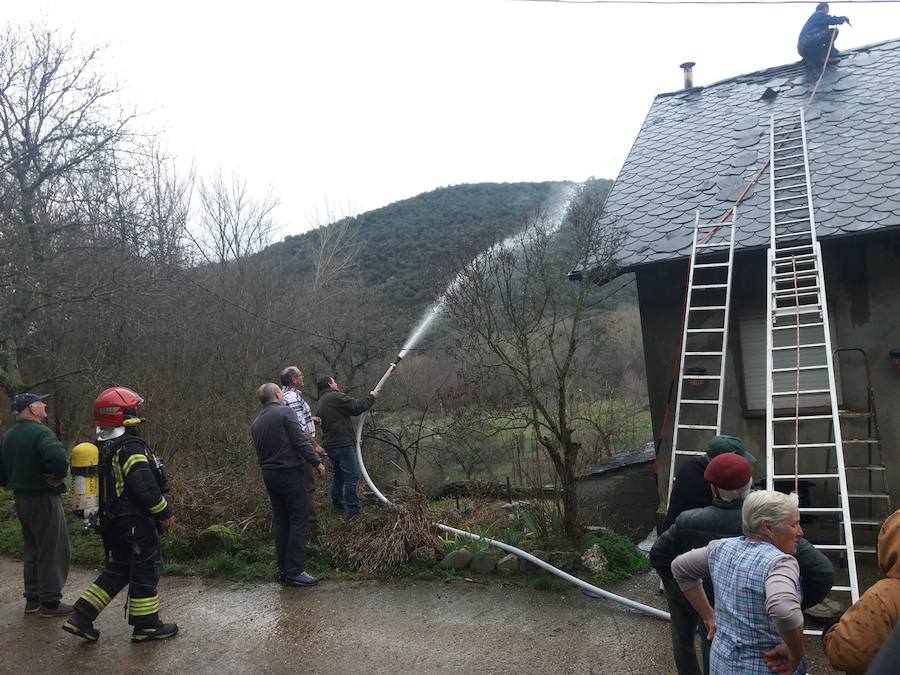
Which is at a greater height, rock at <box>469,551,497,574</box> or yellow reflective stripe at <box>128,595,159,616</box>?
yellow reflective stripe at <box>128,595,159,616</box>

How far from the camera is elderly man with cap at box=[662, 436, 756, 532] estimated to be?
3.99 metres

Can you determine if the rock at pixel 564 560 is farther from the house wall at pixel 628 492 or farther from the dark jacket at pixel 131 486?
the house wall at pixel 628 492

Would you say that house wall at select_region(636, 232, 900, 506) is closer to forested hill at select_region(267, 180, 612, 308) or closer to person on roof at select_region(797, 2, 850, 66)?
forested hill at select_region(267, 180, 612, 308)

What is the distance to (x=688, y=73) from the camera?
42.4ft

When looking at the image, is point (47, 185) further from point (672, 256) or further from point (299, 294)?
point (672, 256)

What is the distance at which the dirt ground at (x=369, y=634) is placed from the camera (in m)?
5.00

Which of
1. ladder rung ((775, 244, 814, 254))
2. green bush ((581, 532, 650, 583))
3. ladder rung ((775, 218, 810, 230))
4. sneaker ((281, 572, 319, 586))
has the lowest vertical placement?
green bush ((581, 532, 650, 583))

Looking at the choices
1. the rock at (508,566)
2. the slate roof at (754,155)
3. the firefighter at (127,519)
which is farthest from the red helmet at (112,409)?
the slate roof at (754,155)

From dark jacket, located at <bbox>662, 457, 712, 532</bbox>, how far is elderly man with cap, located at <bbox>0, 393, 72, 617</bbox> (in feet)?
15.6

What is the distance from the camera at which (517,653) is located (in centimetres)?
507

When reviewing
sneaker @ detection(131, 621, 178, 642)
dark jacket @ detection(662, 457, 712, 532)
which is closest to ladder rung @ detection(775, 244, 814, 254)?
dark jacket @ detection(662, 457, 712, 532)

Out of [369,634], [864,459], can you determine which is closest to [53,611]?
[369,634]

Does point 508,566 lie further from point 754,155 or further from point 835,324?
point 754,155

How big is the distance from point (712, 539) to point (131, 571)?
13.6 feet
